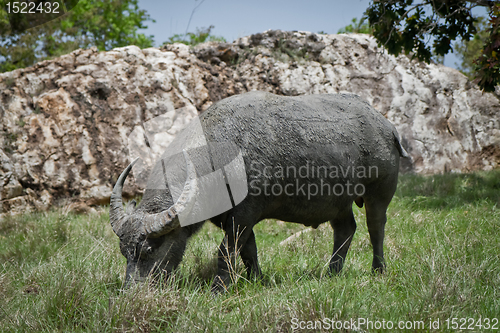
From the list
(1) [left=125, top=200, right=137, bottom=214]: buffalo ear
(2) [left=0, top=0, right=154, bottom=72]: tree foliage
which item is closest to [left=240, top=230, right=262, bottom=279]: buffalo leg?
(1) [left=125, top=200, right=137, bottom=214]: buffalo ear

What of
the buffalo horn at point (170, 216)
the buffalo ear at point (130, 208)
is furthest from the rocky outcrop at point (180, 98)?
the buffalo horn at point (170, 216)

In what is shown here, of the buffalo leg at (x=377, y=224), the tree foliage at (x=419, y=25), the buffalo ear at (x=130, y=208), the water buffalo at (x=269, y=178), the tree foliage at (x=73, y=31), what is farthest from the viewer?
the tree foliage at (x=73, y=31)

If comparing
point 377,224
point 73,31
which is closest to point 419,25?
point 377,224

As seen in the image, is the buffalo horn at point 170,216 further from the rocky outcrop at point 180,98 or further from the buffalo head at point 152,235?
the rocky outcrop at point 180,98

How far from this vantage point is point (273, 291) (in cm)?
320

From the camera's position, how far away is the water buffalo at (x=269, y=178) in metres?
3.16

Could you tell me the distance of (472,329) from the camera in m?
2.45

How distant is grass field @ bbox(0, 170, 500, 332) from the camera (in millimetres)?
2602

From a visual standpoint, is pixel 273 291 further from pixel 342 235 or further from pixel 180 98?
pixel 180 98

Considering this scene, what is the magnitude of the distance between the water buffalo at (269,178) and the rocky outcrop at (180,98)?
4579 millimetres

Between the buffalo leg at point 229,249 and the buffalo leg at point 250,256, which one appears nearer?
the buffalo leg at point 229,249

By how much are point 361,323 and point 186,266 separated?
2.14m

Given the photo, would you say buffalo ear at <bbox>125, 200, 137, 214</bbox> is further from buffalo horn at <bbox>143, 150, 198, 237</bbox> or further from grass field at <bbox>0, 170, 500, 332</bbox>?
grass field at <bbox>0, 170, 500, 332</bbox>

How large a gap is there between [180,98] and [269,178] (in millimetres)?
5712
